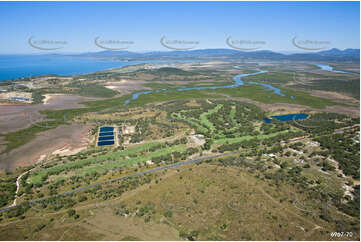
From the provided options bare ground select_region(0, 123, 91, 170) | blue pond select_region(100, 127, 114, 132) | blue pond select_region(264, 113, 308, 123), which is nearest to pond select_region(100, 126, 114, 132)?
blue pond select_region(100, 127, 114, 132)

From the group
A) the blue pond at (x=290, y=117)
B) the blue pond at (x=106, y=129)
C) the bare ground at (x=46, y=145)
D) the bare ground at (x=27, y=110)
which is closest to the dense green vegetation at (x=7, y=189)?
the bare ground at (x=46, y=145)

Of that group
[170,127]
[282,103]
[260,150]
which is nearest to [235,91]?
[282,103]

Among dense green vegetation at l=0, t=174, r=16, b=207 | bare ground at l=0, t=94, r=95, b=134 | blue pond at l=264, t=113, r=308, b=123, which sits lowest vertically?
blue pond at l=264, t=113, r=308, b=123

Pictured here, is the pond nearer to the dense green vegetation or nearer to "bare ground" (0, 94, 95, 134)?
"bare ground" (0, 94, 95, 134)

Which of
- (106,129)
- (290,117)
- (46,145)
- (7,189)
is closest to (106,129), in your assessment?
(106,129)

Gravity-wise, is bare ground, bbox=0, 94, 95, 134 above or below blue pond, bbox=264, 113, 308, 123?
above

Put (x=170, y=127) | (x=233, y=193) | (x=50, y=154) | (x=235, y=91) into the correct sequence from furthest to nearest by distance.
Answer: (x=235, y=91)
(x=170, y=127)
(x=50, y=154)
(x=233, y=193)

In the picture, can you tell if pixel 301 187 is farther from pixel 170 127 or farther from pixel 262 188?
pixel 170 127

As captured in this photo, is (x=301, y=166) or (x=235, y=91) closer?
(x=301, y=166)

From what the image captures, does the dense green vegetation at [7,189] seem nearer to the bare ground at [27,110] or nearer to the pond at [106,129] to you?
the pond at [106,129]

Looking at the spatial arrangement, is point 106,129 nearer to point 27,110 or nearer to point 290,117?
point 27,110

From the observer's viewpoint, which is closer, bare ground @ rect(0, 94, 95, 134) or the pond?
the pond
